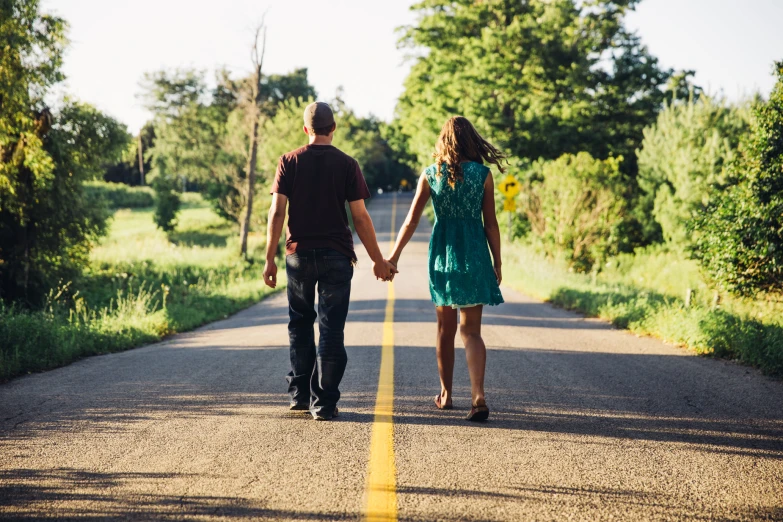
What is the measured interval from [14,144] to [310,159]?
17423mm

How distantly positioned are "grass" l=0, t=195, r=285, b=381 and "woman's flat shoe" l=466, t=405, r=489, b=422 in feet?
16.8

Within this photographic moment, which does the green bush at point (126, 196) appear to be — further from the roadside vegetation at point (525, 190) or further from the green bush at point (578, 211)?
the green bush at point (578, 211)

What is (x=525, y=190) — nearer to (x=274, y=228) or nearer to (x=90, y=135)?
(x=90, y=135)

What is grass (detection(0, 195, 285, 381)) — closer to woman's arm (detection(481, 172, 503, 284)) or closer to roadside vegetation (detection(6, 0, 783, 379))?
roadside vegetation (detection(6, 0, 783, 379))

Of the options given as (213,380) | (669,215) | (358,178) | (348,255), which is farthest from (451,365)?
(669,215)

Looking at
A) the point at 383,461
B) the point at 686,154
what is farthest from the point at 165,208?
the point at 383,461

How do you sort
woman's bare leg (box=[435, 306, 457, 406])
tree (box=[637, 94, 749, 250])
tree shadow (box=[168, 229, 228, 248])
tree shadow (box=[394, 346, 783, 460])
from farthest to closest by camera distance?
tree shadow (box=[168, 229, 228, 248]) → tree (box=[637, 94, 749, 250]) → woman's bare leg (box=[435, 306, 457, 406]) → tree shadow (box=[394, 346, 783, 460])

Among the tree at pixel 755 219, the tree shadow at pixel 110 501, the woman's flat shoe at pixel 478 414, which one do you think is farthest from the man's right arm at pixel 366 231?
the tree at pixel 755 219

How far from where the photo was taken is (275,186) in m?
5.03

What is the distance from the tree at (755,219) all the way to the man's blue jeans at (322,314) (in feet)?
26.0

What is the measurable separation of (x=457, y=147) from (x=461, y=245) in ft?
2.49

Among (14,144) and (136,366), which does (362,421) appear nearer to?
(136,366)

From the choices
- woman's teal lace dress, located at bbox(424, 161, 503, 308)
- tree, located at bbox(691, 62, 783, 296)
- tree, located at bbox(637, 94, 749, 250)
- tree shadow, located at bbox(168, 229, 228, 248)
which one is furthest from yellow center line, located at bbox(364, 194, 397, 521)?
tree shadow, located at bbox(168, 229, 228, 248)

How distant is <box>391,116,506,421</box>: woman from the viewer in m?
5.09
